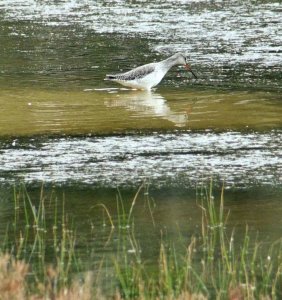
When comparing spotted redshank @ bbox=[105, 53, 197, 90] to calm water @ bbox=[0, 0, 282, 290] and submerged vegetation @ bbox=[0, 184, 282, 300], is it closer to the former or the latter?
calm water @ bbox=[0, 0, 282, 290]

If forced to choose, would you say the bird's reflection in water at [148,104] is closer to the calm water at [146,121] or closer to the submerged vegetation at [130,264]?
the calm water at [146,121]

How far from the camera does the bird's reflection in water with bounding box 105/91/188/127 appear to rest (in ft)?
49.2

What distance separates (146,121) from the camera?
48.3ft

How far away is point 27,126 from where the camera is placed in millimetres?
14352

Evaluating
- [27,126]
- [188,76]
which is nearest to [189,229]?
[27,126]

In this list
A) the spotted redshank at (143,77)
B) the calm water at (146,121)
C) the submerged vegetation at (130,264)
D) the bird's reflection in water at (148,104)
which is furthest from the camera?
the spotted redshank at (143,77)

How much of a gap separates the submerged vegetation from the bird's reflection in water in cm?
461

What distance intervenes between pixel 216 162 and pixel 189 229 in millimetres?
2638

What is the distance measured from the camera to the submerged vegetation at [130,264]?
713cm

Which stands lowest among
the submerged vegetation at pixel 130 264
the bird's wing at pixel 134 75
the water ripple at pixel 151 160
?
the bird's wing at pixel 134 75

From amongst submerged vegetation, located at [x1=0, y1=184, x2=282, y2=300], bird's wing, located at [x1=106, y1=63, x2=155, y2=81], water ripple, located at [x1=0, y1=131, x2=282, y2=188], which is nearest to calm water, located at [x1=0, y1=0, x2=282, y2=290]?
water ripple, located at [x1=0, y1=131, x2=282, y2=188]

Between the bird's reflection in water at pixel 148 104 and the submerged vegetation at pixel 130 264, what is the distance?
4.61 meters

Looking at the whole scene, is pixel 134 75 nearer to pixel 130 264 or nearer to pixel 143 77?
pixel 143 77

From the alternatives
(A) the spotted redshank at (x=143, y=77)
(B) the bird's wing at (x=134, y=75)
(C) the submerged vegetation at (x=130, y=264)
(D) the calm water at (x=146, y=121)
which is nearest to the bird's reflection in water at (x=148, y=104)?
(D) the calm water at (x=146, y=121)
